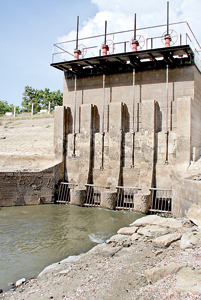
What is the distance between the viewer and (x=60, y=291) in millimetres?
4629

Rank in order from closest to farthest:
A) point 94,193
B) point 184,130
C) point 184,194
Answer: point 184,194 → point 184,130 → point 94,193

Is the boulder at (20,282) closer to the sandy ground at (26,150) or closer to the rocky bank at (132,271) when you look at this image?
the rocky bank at (132,271)

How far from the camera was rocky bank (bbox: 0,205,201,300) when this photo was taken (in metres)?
3.79

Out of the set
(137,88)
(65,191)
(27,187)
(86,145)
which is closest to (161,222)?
(86,145)

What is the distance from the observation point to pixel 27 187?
508 inches

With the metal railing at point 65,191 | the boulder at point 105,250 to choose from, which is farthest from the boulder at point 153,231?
the metal railing at point 65,191

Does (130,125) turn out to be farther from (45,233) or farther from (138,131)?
(45,233)

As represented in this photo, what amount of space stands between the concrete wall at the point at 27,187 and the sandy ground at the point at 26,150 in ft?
1.67

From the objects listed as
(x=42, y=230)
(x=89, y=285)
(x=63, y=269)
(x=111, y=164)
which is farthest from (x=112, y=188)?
(x=89, y=285)

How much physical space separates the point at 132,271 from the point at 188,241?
144cm

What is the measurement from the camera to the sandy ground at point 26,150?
46.2 feet

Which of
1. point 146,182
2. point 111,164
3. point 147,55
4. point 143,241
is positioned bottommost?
point 143,241

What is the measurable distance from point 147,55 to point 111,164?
590 cm

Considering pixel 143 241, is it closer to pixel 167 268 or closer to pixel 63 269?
pixel 63 269
